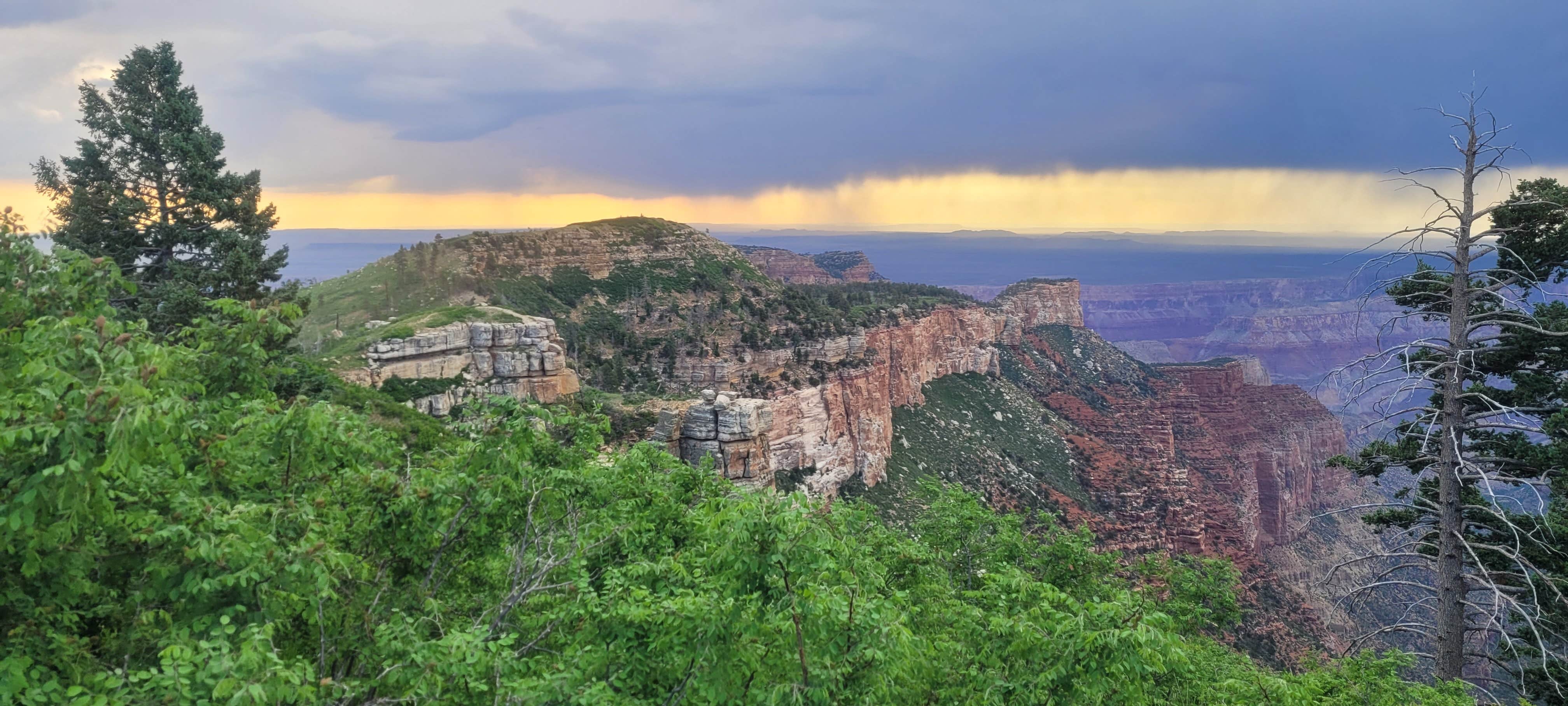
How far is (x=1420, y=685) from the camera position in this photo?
11789 mm

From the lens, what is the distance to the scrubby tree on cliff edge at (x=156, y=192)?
79.7 ft

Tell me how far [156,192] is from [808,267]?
5742 inches

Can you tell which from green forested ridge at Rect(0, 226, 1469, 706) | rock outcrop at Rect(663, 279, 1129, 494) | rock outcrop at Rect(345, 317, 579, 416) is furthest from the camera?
rock outcrop at Rect(663, 279, 1129, 494)

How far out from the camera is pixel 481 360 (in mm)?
42469

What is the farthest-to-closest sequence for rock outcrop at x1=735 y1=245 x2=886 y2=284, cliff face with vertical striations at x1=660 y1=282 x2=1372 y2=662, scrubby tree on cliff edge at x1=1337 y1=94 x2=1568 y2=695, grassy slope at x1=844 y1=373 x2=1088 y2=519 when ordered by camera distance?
rock outcrop at x1=735 y1=245 x2=886 y2=284 < grassy slope at x1=844 y1=373 x2=1088 y2=519 < cliff face with vertical striations at x1=660 y1=282 x2=1372 y2=662 < scrubby tree on cliff edge at x1=1337 y1=94 x2=1568 y2=695

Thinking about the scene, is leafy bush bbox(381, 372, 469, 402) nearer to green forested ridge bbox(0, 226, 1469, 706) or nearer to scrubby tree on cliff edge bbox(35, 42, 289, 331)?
scrubby tree on cliff edge bbox(35, 42, 289, 331)

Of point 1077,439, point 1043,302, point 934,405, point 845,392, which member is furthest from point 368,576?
point 1043,302

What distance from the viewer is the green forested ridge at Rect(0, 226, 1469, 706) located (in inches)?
192

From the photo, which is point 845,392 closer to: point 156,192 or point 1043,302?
point 156,192

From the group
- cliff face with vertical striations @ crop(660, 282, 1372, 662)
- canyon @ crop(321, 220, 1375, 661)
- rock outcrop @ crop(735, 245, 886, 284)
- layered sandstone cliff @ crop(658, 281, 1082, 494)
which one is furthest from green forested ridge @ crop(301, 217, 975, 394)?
rock outcrop @ crop(735, 245, 886, 284)

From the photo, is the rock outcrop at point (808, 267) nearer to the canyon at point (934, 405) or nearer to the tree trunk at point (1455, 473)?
the canyon at point (934, 405)

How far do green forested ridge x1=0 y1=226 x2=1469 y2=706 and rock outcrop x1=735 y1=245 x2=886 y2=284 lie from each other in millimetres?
144477

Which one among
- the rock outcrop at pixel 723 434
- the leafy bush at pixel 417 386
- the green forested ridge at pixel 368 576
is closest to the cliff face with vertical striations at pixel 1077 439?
the rock outcrop at pixel 723 434

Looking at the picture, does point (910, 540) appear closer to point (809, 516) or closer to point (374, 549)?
point (809, 516)
